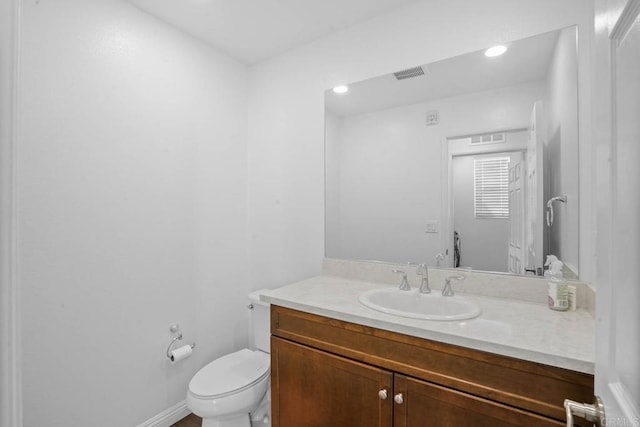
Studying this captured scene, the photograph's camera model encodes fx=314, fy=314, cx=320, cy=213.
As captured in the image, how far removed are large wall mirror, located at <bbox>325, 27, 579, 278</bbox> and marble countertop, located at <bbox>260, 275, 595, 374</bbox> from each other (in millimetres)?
280

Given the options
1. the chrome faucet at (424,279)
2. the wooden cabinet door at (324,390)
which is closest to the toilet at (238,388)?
the wooden cabinet door at (324,390)

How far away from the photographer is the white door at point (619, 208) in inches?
17.1

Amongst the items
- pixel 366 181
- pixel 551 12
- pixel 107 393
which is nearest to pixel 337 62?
pixel 366 181

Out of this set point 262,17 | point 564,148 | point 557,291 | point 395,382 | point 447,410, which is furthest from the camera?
point 262,17

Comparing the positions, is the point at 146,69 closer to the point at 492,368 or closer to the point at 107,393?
the point at 107,393

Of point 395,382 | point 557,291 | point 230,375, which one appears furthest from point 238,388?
point 557,291

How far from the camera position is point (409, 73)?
179cm

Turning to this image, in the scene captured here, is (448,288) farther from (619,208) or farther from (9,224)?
(9,224)

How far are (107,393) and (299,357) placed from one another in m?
1.09

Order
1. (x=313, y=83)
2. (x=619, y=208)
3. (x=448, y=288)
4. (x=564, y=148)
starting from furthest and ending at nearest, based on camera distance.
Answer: (x=313, y=83), (x=448, y=288), (x=564, y=148), (x=619, y=208)

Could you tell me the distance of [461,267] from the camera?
5.42 ft

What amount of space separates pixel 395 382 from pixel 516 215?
1.00 m

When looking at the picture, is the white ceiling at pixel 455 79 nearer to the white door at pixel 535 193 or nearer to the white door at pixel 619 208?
the white door at pixel 535 193

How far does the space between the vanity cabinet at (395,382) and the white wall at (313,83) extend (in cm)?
65
